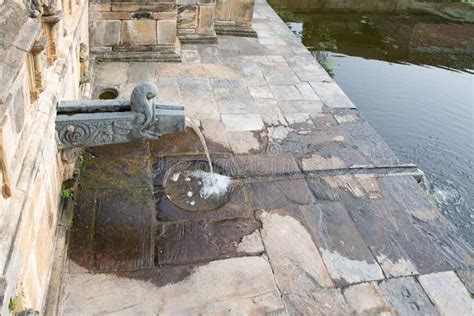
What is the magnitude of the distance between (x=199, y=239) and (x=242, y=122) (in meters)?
1.89

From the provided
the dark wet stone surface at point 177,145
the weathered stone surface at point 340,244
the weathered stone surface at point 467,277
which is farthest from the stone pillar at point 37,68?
the weathered stone surface at point 467,277

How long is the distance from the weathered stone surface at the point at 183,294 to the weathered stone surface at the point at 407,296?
0.76m

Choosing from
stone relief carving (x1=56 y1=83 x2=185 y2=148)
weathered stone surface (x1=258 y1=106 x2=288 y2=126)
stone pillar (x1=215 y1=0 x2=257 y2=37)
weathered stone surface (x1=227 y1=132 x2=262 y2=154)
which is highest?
stone relief carving (x1=56 y1=83 x2=185 y2=148)

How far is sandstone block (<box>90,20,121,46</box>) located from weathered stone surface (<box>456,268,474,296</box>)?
4.89 meters

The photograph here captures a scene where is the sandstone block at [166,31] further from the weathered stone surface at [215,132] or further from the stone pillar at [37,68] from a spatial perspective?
the stone pillar at [37,68]

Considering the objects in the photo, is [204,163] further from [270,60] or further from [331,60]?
[331,60]

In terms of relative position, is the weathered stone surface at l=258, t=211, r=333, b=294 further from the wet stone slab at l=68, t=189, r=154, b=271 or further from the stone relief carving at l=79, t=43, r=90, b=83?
the stone relief carving at l=79, t=43, r=90, b=83

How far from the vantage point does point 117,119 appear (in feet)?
10.4

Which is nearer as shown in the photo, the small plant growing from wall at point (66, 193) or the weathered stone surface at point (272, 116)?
the small plant growing from wall at point (66, 193)

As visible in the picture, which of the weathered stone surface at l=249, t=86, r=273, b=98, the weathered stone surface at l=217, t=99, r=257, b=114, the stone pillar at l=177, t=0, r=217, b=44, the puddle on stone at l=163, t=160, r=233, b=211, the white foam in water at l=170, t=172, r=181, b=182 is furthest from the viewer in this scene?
the stone pillar at l=177, t=0, r=217, b=44

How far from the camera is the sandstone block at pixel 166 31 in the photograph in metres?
5.98

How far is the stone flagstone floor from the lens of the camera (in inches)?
111

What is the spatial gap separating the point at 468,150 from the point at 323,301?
3479 mm

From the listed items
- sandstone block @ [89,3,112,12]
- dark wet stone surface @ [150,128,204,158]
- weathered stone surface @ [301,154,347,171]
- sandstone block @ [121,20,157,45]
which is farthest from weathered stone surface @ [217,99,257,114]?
sandstone block @ [89,3,112,12]
